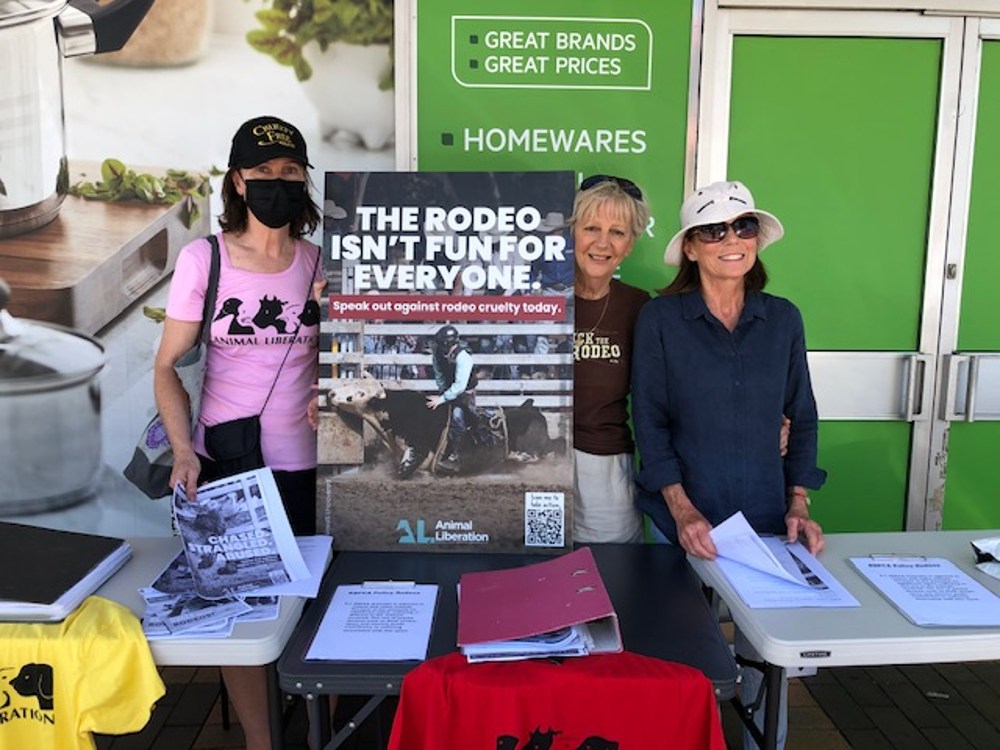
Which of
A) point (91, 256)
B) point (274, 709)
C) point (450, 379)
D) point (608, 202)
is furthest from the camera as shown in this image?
point (91, 256)

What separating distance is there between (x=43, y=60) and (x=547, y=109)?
1662 mm

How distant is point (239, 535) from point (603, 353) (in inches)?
37.3

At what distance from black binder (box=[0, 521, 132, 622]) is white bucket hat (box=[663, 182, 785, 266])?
57.4 inches

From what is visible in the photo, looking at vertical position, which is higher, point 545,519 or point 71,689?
point 545,519

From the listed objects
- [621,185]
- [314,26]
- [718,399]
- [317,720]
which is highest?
[314,26]

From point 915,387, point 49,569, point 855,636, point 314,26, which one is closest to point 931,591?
point 855,636

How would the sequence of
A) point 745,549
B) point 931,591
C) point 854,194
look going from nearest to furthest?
point 931,591, point 745,549, point 854,194

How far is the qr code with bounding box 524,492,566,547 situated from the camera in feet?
6.02

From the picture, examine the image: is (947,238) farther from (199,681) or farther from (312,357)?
(199,681)

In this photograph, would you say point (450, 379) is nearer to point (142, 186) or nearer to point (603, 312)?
point (603, 312)

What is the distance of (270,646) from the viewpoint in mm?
1435

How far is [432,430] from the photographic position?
1.83 meters

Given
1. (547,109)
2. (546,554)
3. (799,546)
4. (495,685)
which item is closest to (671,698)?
(495,685)

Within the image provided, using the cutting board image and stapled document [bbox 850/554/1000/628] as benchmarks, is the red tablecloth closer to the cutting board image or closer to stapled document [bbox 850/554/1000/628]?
stapled document [bbox 850/554/1000/628]
